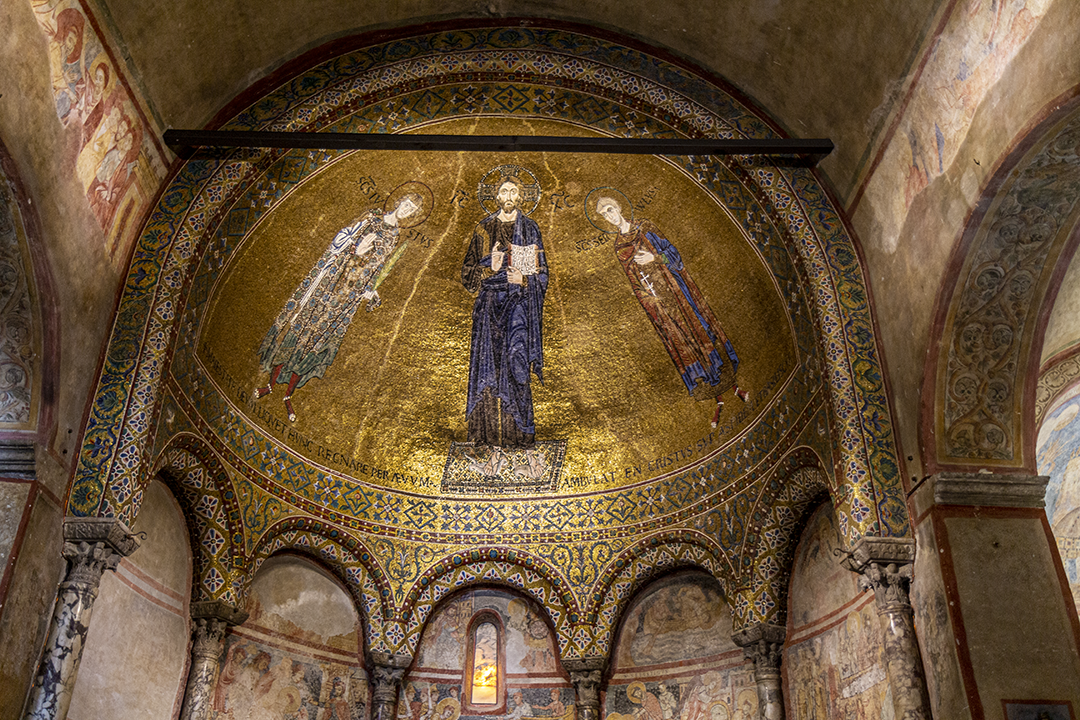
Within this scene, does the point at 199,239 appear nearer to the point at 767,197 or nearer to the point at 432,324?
the point at 432,324

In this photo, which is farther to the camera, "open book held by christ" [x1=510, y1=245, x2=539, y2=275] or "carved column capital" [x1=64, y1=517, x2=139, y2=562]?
"open book held by christ" [x1=510, y1=245, x2=539, y2=275]

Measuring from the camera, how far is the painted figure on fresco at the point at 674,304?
1228 centimetres

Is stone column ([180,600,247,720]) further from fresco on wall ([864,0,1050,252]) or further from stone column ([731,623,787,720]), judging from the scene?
fresco on wall ([864,0,1050,252])

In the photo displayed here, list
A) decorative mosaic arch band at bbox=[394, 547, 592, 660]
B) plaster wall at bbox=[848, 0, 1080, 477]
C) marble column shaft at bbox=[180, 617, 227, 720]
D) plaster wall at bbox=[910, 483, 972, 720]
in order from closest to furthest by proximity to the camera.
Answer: plaster wall at bbox=[848, 0, 1080, 477] → plaster wall at bbox=[910, 483, 972, 720] → marble column shaft at bbox=[180, 617, 227, 720] → decorative mosaic arch band at bbox=[394, 547, 592, 660]

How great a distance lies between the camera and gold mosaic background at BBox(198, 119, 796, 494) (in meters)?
11.6

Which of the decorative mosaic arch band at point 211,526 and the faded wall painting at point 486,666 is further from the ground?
the decorative mosaic arch band at point 211,526

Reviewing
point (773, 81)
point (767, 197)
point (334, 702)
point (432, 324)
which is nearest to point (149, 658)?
point (334, 702)

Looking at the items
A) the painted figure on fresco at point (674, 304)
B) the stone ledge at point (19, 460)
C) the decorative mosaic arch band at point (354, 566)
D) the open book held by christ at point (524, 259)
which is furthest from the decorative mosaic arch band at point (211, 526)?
the painted figure on fresco at point (674, 304)

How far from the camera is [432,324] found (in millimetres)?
13250

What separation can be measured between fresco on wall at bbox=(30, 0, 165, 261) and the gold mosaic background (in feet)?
4.96

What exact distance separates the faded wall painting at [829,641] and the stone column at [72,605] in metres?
7.25

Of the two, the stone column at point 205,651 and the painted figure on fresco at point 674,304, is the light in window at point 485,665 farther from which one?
the painted figure on fresco at point 674,304

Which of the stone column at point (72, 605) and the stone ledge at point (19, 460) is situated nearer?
the stone column at point (72, 605)

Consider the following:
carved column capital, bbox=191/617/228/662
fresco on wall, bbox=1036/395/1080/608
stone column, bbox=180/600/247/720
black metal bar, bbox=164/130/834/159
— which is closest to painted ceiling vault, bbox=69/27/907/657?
stone column, bbox=180/600/247/720
